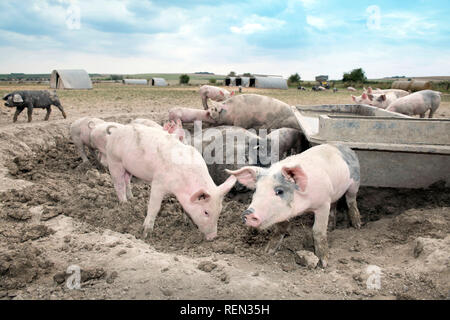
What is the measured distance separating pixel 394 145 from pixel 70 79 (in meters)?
31.6

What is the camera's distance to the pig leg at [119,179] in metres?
5.05

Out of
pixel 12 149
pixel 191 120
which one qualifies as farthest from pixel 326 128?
pixel 12 149

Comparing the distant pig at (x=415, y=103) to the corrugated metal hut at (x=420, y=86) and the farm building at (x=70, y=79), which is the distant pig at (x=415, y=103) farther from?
the farm building at (x=70, y=79)

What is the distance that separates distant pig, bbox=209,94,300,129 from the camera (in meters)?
9.04

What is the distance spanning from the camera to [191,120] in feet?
33.2

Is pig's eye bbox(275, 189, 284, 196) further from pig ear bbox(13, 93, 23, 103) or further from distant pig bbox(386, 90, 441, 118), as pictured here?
pig ear bbox(13, 93, 23, 103)

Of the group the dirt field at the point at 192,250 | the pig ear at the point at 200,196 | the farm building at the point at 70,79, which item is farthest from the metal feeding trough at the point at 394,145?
the farm building at the point at 70,79

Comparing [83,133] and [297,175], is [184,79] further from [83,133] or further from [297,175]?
[297,175]

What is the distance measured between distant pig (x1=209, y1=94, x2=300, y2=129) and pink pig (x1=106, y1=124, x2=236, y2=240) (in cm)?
461

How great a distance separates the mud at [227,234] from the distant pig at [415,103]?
648 centimetres

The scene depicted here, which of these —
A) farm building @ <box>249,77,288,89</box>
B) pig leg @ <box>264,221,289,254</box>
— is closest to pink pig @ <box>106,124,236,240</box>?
pig leg @ <box>264,221,289,254</box>

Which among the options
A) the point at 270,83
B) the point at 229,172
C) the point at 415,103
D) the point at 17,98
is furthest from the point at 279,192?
the point at 270,83

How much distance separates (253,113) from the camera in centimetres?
911

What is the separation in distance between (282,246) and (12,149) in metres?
6.13
